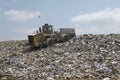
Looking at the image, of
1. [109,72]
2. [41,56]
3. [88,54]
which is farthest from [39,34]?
[109,72]

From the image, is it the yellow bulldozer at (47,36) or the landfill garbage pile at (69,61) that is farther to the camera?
the yellow bulldozer at (47,36)

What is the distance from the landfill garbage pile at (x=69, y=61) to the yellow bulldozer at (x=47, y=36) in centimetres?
55

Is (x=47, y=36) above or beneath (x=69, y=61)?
above

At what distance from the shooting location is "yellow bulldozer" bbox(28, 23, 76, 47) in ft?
81.8

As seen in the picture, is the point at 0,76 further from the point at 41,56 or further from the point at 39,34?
the point at 39,34

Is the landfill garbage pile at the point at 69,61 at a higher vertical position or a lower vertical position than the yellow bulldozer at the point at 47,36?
lower

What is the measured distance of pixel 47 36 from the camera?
25484mm

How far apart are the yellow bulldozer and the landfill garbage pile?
55cm

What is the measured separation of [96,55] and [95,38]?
17.0 ft

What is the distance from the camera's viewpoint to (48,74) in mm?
16969

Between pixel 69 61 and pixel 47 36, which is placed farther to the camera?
A: pixel 47 36

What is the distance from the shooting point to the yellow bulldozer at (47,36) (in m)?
24.9

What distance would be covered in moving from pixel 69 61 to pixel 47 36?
636 centimetres

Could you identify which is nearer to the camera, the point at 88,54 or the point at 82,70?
the point at 82,70
